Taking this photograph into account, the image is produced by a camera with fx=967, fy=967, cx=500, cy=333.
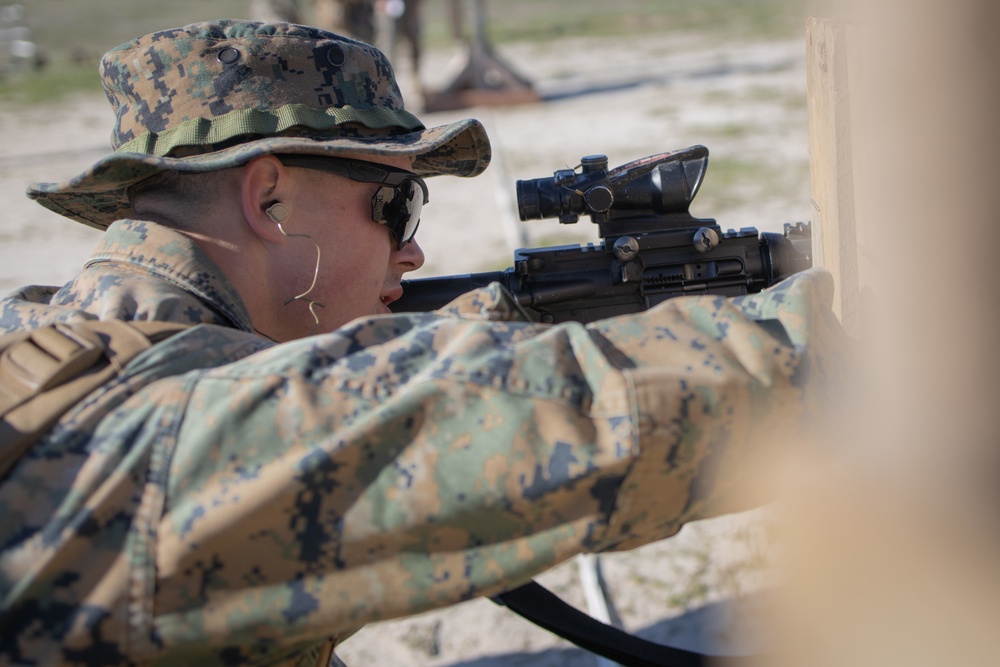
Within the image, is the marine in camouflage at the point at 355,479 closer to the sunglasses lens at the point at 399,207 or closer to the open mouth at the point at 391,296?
the sunglasses lens at the point at 399,207

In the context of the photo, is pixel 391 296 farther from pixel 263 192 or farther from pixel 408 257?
pixel 263 192

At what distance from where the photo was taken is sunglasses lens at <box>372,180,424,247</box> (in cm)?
215

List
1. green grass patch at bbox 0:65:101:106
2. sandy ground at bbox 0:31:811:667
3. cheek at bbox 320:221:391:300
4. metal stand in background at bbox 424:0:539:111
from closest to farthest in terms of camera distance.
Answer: cheek at bbox 320:221:391:300 → sandy ground at bbox 0:31:811:667 → metal stand in background at bbox 424:0:539:111 → green grass patch at bbox 0:65:101:106

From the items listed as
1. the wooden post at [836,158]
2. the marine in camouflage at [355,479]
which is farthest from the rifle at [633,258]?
the marine in camouflage at [355,479]

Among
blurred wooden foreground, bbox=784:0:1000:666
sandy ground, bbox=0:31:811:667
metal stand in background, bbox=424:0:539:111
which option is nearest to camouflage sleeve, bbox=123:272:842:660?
blurred wooden foreground, bbox=784:0:1000:666

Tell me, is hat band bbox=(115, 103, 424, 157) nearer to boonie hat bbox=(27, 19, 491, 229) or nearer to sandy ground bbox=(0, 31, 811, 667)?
boonie hat bbox=(27, 19, 491, 229)

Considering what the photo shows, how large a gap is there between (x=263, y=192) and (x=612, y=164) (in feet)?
25.6

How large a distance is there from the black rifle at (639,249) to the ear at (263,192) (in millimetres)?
541

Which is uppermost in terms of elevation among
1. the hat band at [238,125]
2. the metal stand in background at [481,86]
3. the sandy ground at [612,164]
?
the metal stand in background at [481,86]

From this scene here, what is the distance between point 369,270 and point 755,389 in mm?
1114

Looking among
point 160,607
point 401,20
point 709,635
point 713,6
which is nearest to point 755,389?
point 160,607

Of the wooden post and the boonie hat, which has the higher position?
the boonie hat

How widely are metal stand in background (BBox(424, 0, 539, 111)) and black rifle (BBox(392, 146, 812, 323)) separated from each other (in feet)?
39.3

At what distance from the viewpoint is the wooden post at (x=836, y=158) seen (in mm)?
1642
